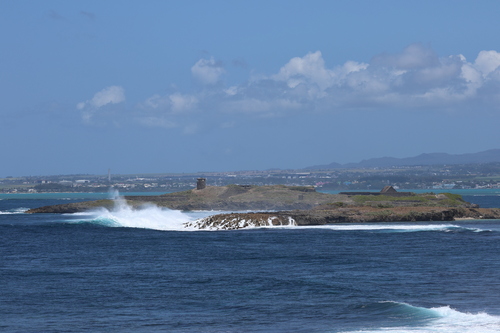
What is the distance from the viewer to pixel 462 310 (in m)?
32.4

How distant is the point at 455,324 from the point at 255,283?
541 inches

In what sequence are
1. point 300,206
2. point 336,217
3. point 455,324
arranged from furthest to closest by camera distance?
point 300,206, point 336,217, point 455,324

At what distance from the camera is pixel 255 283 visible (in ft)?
136

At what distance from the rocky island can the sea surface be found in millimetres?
20148

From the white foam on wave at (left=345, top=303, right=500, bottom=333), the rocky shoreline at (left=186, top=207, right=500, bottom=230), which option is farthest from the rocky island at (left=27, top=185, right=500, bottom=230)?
the white foam on wave at (left=345, top=303, right=500, bottom=333)

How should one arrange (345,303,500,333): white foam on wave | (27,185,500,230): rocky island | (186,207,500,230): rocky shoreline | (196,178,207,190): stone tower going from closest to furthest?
(345,303,500,333): white foam on wave → (186,207,500,230): rocky shoreline → (27,185,500,230): rocky island → (196,178,207,190): stone tower

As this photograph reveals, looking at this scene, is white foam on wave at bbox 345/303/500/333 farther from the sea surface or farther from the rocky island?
the rocky island

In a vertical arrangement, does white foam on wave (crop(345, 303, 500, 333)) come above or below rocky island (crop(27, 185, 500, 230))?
below

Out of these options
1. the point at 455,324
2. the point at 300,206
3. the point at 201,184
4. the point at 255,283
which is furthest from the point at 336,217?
the point at 201,184

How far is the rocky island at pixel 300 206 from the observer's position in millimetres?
94812

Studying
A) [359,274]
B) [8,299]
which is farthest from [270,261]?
[8,299]

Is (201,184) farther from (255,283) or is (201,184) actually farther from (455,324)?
(455,324)

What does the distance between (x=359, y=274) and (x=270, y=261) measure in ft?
29.6

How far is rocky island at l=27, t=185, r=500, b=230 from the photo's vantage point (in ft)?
311
